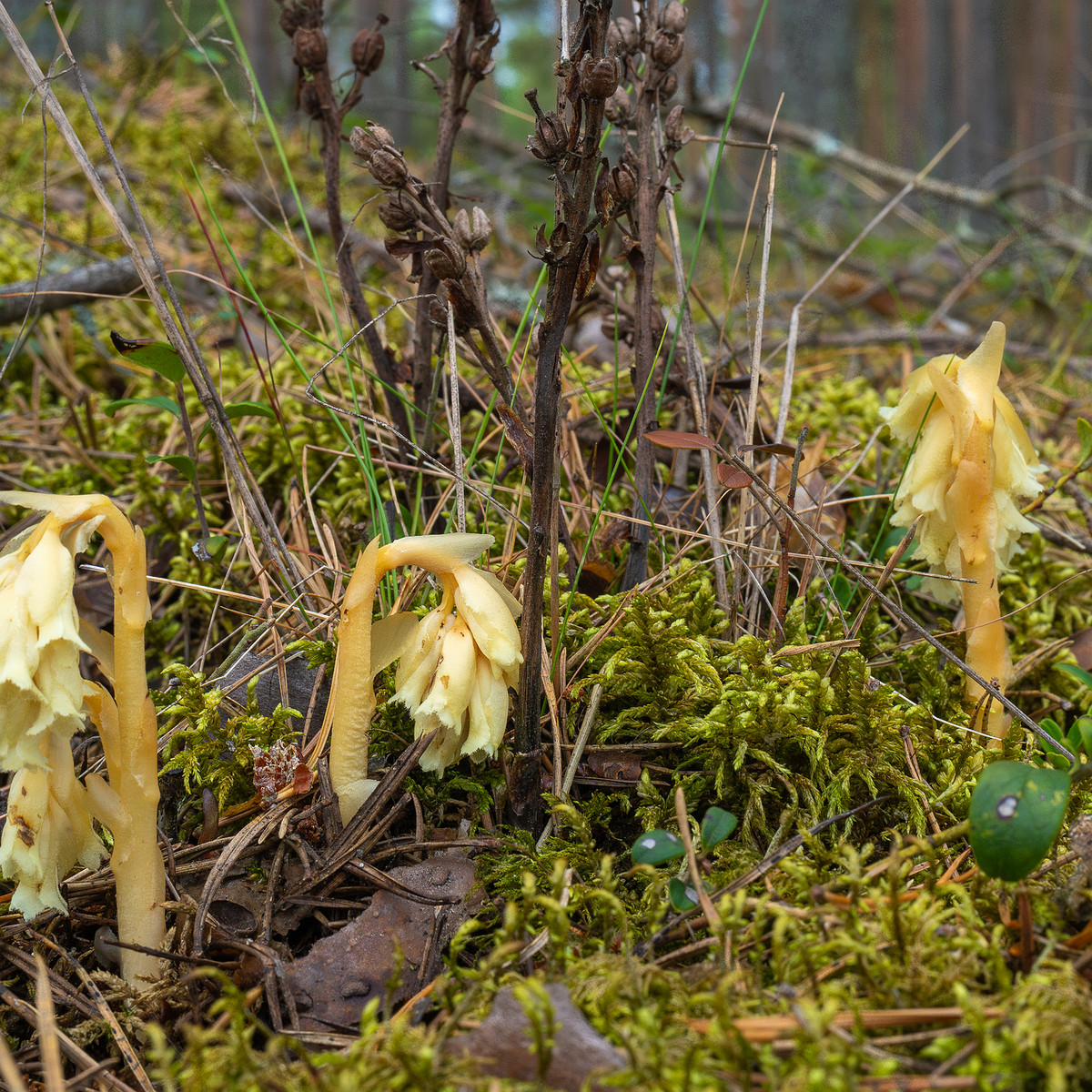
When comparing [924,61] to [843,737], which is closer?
[843,737]

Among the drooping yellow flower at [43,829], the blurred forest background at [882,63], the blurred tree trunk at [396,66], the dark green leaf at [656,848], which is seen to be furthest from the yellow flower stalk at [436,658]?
the blurred forest background at [882,63]

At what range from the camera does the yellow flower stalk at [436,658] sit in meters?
1.21

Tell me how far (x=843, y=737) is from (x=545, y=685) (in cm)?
53

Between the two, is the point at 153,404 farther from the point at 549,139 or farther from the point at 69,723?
the point at 549,139

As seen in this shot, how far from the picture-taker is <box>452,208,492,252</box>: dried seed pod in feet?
4.24

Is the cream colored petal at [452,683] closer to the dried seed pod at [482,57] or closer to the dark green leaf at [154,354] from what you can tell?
the dark green leaf at [154,354]

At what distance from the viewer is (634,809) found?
4.70ft

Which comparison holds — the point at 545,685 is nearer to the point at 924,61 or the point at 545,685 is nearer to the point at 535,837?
the point at 535,837

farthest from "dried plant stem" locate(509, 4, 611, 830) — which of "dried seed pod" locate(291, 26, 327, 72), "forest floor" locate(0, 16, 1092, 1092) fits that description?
"dried seed pod" locate(291, 26, 327, 72)

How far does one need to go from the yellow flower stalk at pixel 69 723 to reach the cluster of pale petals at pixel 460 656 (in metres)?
0.35

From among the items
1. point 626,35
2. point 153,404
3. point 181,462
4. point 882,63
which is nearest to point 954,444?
point 626,35

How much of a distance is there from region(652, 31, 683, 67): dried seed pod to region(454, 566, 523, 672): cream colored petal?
3.78 feet

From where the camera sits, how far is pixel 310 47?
175 cm

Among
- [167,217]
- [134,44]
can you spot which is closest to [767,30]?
[134,44]
